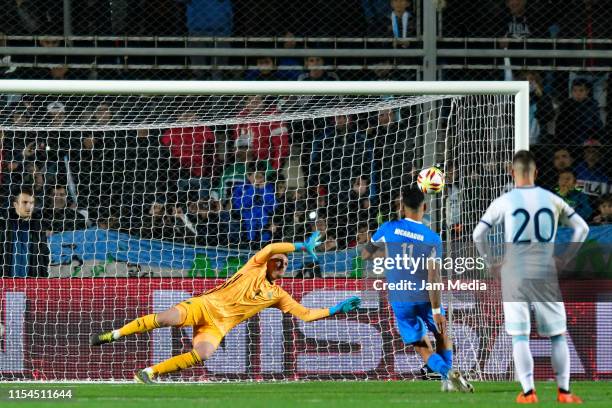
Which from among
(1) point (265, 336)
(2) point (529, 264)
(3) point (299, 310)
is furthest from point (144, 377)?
(2) point (529, 264)

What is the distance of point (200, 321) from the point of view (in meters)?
11.0

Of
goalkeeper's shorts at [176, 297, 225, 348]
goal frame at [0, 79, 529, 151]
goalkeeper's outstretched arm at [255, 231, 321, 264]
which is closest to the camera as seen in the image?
goalkeeper's outstretched arm at [255, 231, 321, 264]

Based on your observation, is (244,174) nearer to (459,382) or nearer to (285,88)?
(285,88)

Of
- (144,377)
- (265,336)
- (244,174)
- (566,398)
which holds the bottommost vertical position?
(566,398)

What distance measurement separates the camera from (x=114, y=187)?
516 inches

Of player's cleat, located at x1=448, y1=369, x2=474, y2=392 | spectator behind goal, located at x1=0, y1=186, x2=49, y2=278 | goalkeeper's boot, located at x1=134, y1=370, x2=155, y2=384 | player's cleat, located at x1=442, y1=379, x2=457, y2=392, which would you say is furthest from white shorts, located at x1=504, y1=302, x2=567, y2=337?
spectator behind goal, located at x1=0, y1=186, x2=49, y2=278

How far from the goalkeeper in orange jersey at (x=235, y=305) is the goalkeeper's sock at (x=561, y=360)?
2403mm

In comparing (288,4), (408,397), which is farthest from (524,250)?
(288,4)

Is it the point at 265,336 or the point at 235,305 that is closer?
the point at 235,305

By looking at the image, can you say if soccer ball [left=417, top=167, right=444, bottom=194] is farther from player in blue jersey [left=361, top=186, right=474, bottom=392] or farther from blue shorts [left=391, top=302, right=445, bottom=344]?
blue shorts [left=391, top=302, right=445, bottom=344]

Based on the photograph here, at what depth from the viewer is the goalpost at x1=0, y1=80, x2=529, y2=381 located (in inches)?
469

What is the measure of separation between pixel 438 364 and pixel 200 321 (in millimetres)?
2133

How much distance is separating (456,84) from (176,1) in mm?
4318

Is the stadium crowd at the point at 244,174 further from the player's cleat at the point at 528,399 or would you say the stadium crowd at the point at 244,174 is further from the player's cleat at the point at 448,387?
the player's cleat at the point at 528,399
